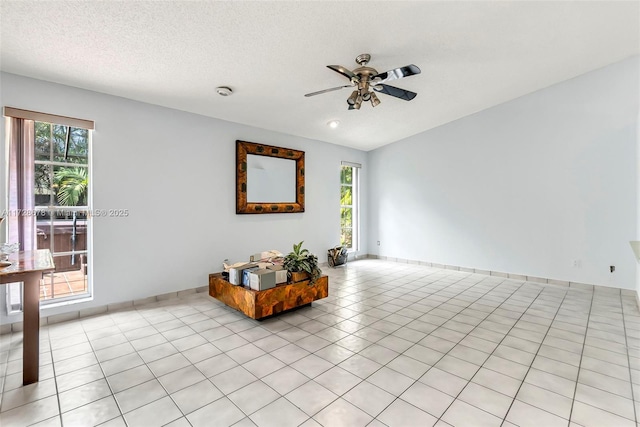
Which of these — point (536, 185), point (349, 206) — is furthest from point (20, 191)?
point (536, 185)

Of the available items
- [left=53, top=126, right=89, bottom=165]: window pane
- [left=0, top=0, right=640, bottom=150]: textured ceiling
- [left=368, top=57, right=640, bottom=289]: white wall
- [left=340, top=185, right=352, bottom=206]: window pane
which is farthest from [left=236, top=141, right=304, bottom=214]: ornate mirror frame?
[left=368, top=57, right=640, bottom=289]: white wall

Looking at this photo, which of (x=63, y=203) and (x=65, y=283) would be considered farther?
(x=65, y=283)

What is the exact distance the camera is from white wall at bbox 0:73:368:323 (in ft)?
11.5

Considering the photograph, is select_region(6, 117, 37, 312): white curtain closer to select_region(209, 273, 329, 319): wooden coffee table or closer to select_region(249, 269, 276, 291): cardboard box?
select_region(209, 273, 329, 319): wooden coffee table

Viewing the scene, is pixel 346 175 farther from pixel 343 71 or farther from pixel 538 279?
pixel 343 71

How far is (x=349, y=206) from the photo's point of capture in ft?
23.3

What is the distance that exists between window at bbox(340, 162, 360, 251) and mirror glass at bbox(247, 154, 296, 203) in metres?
1.65

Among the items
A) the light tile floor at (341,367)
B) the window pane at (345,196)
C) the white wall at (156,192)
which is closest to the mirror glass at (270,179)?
the white wall at (156,192)

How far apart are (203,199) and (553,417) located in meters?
4.35

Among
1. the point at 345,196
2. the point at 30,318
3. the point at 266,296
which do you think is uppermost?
the point at 345,196

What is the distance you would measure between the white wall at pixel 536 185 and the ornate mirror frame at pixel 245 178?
239cm

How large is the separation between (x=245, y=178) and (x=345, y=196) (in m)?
2.83

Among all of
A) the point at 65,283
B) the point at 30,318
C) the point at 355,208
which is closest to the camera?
the point at 30,318

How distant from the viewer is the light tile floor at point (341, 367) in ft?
6.13
